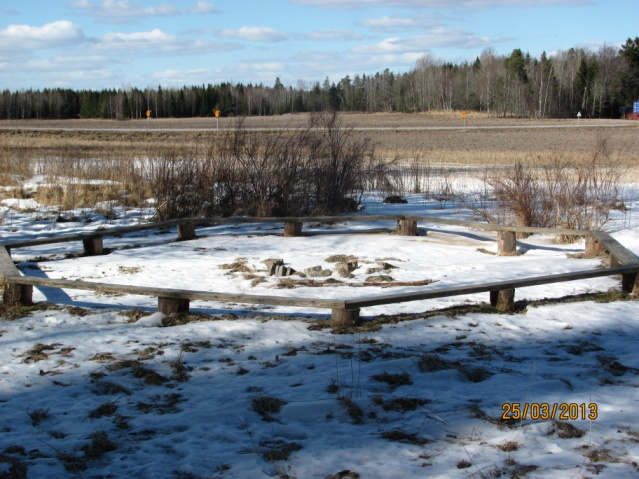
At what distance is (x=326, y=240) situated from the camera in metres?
11.8

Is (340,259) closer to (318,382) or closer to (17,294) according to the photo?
(17,294)

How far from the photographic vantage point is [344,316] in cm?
652

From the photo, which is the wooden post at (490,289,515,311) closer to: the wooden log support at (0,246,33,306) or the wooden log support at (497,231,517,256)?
the wooden log support at (497,231,517,256)

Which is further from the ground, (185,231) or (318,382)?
(185,231)

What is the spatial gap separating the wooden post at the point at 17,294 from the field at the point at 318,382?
200 mm

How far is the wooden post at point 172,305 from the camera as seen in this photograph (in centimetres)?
690

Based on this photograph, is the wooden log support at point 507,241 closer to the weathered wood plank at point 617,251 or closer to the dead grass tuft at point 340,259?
the weathered wood plank at point 617,251

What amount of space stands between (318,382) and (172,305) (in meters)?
2.30

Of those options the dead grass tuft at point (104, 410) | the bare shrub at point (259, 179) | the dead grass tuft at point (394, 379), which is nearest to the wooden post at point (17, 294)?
the dead grass tuft at point (104, 410)

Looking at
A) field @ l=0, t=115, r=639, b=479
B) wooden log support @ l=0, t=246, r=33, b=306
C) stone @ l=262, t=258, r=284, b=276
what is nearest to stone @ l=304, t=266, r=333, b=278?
field @ l=0, t=115, r=639, b=479

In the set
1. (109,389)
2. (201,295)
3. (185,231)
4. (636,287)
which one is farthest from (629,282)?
(185,231)

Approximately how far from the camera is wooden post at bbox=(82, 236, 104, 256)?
34.6 ft

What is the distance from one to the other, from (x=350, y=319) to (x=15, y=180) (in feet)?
45.2

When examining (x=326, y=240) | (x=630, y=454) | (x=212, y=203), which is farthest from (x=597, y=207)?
(x=630, y=454)
